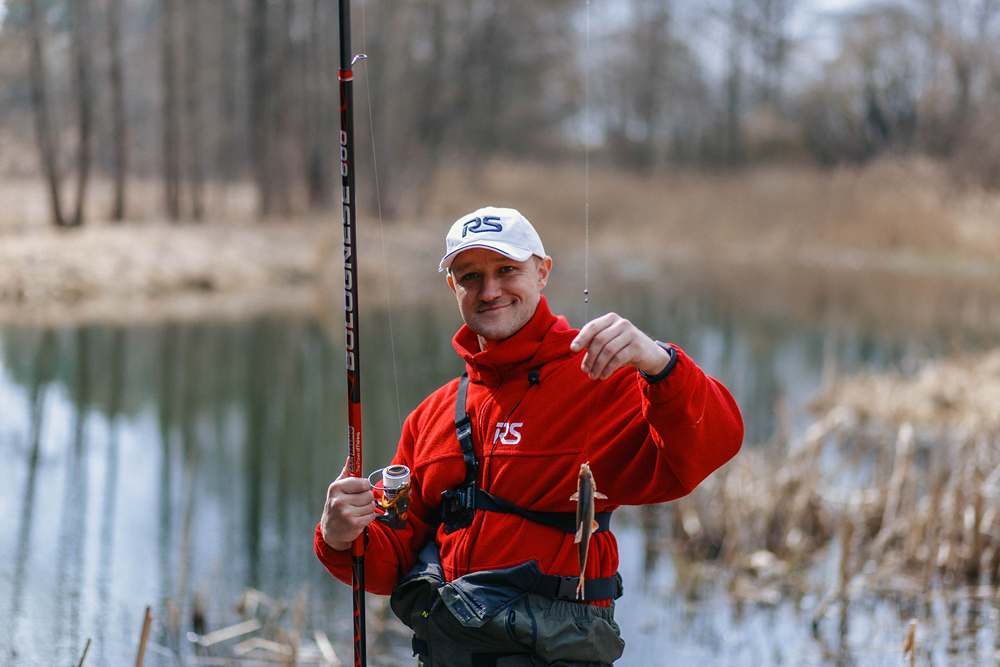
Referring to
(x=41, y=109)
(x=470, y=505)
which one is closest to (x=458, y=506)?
(x=470, y=505)

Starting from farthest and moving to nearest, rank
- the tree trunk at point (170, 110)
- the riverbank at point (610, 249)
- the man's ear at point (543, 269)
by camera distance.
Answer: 1. the tree trunk at point (170, 110)
2. the riverbank at point (610, 249)
3. the man's ear at point (543, 269)

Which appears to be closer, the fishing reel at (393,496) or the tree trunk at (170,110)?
the fishing reel at (393,496)

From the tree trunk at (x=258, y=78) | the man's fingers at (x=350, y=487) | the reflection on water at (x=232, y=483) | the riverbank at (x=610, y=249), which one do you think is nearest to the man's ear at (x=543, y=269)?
the man's fingers at (x=350, y=487)

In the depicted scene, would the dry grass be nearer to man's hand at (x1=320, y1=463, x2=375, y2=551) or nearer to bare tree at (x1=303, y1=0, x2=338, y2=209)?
man's hand at (x1=320, y1=463, x2=375, y2=551)

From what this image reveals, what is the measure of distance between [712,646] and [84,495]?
4348 mm

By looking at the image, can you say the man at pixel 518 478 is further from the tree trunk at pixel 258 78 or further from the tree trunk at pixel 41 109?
the tree trunk at pixel 258 78

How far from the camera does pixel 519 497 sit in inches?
86.4

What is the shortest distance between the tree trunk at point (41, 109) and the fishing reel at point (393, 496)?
408 inches

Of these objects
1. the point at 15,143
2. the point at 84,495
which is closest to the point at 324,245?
the point at 15,143

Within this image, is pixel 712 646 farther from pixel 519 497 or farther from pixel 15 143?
pixel 15 143

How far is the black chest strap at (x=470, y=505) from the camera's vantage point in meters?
2.20

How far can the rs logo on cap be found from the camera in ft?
7.17

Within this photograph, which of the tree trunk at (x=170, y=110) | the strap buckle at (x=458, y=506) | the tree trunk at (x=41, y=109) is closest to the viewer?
the strap buckle at (x=458, y=506)

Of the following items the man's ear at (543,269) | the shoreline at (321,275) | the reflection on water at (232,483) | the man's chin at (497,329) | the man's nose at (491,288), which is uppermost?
the man's ear at (543,269)
